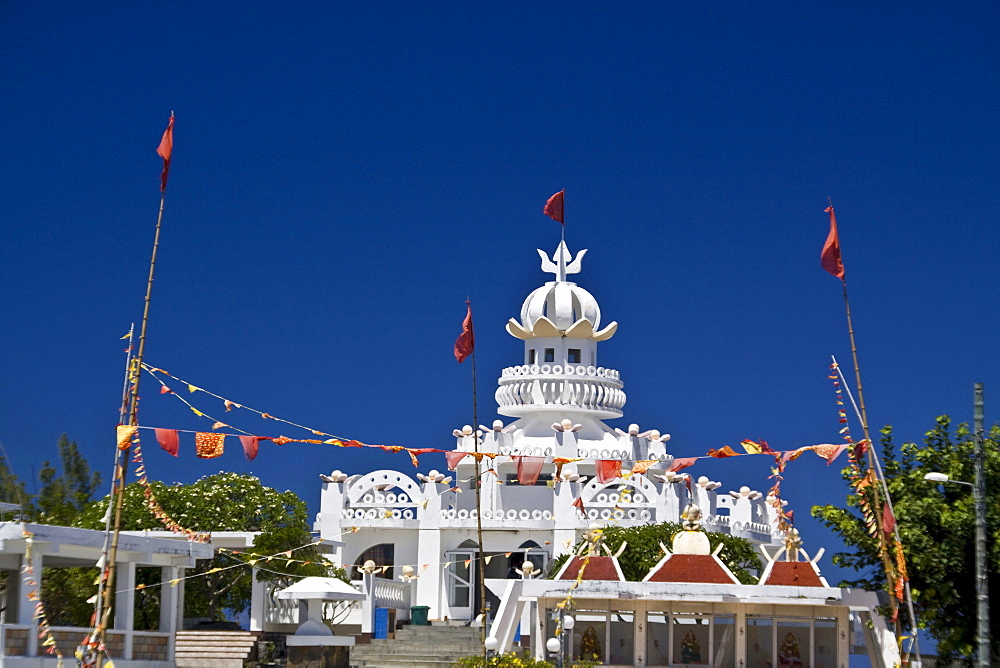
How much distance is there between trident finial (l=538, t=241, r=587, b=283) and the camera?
58.4 metres

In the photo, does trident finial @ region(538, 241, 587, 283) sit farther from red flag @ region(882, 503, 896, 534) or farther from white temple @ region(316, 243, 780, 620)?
red flag @ region(882, 503, 896, 534)

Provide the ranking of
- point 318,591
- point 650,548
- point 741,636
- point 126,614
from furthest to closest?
point 650,548, point 318,591, point 126,614, point 741,636

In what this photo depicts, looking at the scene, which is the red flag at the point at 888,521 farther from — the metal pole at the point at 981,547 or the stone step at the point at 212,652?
the stone step at the point at 212,652

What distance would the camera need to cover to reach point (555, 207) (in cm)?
5547

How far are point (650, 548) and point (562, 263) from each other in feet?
51.7

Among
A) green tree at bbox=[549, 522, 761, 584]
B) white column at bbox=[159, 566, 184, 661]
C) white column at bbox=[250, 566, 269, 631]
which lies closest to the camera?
white column at bbox=[159, 566, 184, 661]

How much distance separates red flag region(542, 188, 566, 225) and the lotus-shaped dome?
2.85 m

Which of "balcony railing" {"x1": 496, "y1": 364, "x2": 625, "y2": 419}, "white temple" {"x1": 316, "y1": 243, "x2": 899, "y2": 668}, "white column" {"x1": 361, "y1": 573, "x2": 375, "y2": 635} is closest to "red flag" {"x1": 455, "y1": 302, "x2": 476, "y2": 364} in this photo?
"white temple" {"x1": 316, "y1": 243, "x2": 899, "y2": 668}

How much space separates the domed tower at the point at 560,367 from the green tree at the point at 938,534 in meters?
18.0

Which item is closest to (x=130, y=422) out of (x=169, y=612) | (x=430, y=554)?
(x=169, y=612)

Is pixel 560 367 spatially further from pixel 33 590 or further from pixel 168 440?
pixel 33 590

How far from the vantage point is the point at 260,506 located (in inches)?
2034

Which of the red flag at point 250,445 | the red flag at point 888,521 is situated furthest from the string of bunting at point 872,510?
the red flag at point 250,445

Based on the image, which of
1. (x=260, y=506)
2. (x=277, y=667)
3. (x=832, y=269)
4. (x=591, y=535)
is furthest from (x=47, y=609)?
(x=832, y=269)
